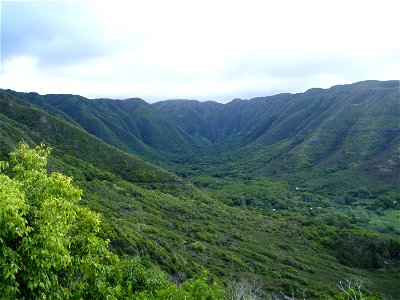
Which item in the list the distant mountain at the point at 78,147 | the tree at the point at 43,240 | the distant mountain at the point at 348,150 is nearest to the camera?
the tree at the point at 43,240

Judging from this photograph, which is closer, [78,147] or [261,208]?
[78,147]

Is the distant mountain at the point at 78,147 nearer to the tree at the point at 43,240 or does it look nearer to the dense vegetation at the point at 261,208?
the dense vegetation at the point at 261,208

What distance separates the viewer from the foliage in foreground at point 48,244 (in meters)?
7.72

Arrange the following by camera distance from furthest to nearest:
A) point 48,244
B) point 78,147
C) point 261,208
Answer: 1. point 261,208
2. point 78,147
3. point 48,244

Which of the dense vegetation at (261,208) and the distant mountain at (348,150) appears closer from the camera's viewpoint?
the dense vegetation at (261,208)

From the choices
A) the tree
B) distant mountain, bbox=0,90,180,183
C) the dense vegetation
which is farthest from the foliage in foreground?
distant mountain, bbox=0,90,180,183

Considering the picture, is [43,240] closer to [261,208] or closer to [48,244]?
[48,244]

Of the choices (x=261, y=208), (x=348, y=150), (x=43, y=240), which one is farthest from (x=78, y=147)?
(x=348, y=150)

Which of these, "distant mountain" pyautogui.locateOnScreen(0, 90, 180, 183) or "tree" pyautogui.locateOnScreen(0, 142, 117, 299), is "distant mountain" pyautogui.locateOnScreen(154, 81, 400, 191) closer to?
"distant mountain" pyautogui.locateOnScreen(0, 90, 180, 183)

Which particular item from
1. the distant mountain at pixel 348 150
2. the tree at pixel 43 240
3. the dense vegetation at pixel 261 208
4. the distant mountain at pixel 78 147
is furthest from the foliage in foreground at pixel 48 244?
the distant mountain at pixel 348 150

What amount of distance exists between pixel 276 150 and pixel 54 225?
179220 mm

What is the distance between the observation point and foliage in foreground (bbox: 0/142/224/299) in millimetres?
7719

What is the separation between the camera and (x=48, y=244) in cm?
816

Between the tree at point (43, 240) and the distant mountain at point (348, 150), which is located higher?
the tree at point (43, 240)
